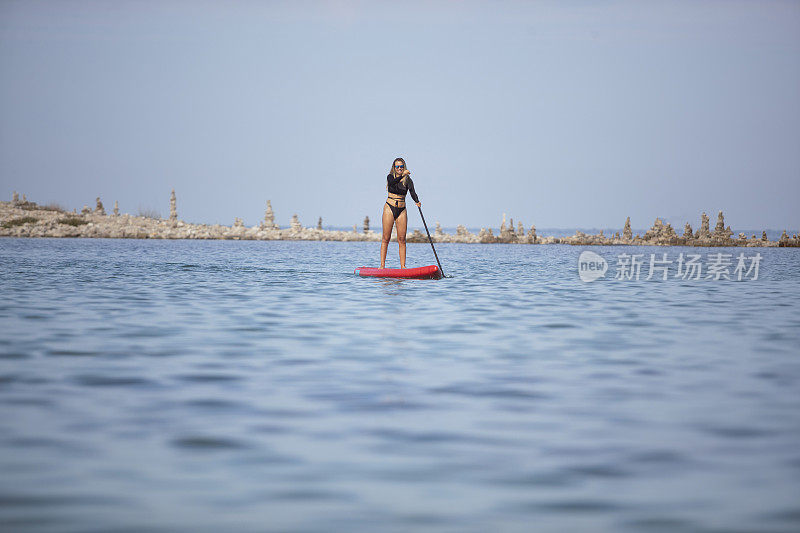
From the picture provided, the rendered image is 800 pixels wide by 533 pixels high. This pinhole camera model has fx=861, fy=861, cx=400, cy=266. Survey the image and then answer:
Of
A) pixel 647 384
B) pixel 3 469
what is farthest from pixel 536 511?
pixel 647 384

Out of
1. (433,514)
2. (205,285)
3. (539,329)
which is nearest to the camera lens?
(433,514)

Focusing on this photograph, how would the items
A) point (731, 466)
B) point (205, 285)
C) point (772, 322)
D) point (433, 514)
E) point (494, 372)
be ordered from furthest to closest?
1. point (205, 285)
2. point (772, 322)
3. point (494, 372)
4. point (731, 466)
5. point (433, 514)

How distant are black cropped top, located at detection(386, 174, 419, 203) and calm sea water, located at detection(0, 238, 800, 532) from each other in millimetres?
9281

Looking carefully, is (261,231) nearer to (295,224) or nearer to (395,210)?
(295,224)

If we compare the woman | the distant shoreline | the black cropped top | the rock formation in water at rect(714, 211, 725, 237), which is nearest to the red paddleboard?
the woman

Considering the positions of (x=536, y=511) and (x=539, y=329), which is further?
(x=539, y=329)

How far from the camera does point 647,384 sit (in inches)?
328

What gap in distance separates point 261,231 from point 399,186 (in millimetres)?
102080

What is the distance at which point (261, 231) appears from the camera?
123375 mm

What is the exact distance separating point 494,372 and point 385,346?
85.8 inches

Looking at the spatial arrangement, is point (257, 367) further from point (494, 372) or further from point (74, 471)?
point (74, 471)

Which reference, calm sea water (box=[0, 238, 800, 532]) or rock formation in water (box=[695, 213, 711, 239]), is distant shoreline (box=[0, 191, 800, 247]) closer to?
rock formation in water (box=[695, 213, 711, 239])

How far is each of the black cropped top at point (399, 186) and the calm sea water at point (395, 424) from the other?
928 centimetres

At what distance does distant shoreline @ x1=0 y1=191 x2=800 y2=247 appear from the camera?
111m
